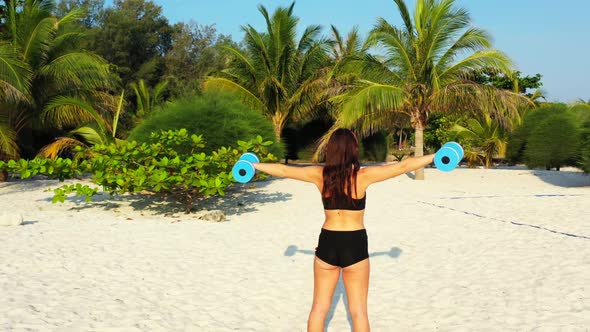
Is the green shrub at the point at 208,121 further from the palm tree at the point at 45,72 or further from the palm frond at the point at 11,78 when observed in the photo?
the palm tree at the point at 45,72

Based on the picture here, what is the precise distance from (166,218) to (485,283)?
7.03 metres

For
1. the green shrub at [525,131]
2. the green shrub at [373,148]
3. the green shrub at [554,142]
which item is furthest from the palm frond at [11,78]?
the green shrub at [525,131]

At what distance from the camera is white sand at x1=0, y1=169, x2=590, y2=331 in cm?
470

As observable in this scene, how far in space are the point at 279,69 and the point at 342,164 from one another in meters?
18.1

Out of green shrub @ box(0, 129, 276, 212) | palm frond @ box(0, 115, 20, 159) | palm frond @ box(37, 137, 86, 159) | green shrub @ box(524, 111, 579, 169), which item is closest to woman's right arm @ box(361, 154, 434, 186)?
green shrub @ box(0, 129, 276, 212)

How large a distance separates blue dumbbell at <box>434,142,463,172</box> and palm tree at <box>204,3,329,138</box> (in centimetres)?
1733

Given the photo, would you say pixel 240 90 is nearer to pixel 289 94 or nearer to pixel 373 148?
pixel 289 94

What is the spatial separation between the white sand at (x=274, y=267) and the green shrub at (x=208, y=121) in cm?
218

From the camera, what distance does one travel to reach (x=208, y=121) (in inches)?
514

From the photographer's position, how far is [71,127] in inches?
709

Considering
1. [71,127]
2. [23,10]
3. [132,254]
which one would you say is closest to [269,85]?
[71,127]

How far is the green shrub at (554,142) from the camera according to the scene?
66.5 feet

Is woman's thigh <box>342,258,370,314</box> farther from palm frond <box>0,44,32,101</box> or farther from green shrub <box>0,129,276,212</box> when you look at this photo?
palm frond <box>0,44,32,101</box>

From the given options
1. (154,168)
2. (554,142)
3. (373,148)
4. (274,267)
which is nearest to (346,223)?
(274,267)
